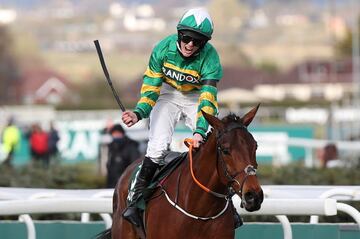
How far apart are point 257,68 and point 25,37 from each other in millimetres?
20865

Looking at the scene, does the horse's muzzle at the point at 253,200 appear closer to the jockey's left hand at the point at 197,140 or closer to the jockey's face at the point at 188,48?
the jockey's left hand at the point at 197,140

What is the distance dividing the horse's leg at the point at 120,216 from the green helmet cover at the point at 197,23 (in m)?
1.21

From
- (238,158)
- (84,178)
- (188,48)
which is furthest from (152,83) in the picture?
(84,178)

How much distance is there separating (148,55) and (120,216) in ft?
152

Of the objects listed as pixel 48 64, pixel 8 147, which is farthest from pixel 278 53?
pixel 8 147

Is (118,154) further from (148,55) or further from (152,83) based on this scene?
(148,55)

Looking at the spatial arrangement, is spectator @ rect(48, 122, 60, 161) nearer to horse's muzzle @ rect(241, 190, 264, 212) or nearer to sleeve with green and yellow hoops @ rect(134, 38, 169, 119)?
sleeve with green and yellow hoops @ rect(134, 38, 169, 119)

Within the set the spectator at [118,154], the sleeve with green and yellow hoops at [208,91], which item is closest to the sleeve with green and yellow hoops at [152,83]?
the sleeve with green and yellow hoops at [208,91]

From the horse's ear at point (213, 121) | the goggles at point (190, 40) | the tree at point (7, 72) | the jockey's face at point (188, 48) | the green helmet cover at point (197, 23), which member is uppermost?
the tree at point (7, 72)

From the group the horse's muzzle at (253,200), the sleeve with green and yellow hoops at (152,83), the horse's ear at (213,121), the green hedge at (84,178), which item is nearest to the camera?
the horse's muzzle at (253,200)

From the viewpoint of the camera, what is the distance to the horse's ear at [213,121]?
18.7 feet

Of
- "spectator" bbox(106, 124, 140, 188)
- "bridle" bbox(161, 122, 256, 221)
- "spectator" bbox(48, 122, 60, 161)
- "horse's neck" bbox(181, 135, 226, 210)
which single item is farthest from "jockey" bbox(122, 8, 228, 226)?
"spectator" bbox(48, 122, 60, 161)

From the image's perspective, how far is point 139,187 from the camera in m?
6.42

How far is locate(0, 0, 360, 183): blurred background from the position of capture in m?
43.0
